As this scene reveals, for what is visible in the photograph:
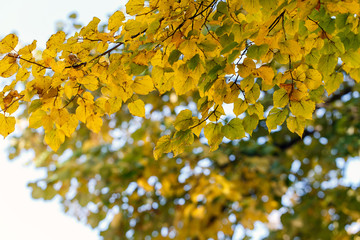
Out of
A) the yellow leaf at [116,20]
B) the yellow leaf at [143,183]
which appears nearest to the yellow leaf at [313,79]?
the yellow leaf at [116,20]

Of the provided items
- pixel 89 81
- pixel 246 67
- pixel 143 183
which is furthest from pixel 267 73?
pixel 143 183

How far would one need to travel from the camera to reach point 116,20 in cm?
121

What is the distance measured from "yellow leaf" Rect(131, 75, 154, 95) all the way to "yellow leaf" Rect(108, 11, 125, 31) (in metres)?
Answer: 0.18

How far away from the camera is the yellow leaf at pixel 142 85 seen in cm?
127

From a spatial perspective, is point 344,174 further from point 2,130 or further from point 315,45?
point 2,130

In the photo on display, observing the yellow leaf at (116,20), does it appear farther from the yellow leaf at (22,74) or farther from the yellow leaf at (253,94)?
the yellow leaf at (253,94)

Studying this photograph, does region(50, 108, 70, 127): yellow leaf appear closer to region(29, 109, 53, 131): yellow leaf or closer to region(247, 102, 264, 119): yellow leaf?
region(29, 109, 53, 131): yellow leaf

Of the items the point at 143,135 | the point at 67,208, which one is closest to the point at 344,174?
the point at 143,135

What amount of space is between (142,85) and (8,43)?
43 centimetres

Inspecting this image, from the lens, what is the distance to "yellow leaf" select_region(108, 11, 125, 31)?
3.94 ft

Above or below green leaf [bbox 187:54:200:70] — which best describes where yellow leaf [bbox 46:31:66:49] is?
above

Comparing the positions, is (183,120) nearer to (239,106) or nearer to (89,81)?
(239,106)

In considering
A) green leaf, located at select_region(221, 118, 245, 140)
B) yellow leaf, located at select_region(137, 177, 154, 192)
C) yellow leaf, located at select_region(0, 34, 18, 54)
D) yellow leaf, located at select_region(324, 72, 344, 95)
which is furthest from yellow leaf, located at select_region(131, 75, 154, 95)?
yellow leaf, located at select_region(137, 177, 154, 192)

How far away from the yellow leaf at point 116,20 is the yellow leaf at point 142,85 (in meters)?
0.18
